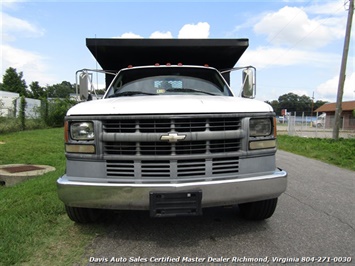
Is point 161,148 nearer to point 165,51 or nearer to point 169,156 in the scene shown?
point 169,156

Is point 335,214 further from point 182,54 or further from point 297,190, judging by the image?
point 182,54

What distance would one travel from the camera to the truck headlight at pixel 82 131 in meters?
2.88

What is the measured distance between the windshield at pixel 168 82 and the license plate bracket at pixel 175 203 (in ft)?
5.38

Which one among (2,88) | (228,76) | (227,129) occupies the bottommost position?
(227,129)

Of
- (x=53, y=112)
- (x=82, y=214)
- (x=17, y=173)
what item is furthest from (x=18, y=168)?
(x=53, y=112)

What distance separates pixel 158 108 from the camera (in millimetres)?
2795

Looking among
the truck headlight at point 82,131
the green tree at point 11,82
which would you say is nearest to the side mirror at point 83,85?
the truck headlight at point 82,131

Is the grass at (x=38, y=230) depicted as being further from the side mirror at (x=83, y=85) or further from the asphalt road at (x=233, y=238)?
the side mirror at (x=83, y=85)

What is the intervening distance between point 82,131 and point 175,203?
1105mm

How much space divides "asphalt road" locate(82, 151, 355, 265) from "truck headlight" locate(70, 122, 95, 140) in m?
1.07

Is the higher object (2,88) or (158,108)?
(2,88)

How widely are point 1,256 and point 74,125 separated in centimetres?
130

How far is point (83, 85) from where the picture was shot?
461 cm

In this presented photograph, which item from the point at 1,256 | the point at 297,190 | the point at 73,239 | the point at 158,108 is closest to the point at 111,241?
the point at 73,239
